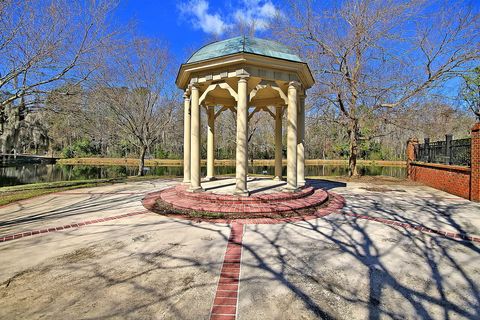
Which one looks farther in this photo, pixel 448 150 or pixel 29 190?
pixel 29 190

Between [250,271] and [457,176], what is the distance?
10.2 meters

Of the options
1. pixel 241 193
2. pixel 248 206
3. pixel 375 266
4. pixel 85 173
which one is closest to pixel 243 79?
pixel 241 193

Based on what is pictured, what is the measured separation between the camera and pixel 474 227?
523 cm


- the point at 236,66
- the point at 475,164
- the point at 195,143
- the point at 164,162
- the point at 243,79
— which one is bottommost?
the point at 164,162

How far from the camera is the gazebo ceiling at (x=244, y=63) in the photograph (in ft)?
21.4

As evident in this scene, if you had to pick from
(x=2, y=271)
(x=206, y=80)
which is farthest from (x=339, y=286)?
(x=206, y=80)

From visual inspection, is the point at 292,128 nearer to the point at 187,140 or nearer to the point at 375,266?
the point at 187,140

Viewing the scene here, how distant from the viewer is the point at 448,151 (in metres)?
10.2

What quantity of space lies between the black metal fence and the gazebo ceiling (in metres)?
6.92

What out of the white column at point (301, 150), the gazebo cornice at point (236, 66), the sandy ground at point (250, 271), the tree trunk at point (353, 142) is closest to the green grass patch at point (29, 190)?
the sandy ground at point (250, 271)

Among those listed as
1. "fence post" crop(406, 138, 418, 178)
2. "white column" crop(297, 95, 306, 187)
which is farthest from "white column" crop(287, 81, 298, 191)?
"fence post" crop(406, 138, 418, 178)

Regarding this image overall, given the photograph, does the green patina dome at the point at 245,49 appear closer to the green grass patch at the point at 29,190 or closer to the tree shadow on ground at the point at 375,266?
the tree shadow on ground at the point at 375,266

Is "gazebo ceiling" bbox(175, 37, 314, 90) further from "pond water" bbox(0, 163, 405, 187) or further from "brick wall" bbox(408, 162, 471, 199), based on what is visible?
"pond water" bbox(0, 163, 405, 187)

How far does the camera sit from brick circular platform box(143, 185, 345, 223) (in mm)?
5777
